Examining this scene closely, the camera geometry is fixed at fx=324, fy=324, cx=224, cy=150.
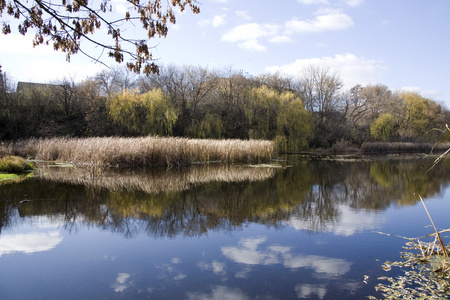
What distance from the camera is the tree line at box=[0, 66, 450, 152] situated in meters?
25.2

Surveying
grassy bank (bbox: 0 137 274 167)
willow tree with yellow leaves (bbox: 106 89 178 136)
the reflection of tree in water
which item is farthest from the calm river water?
willow tree with yellow leaves (bbox: 106 89 178 136)

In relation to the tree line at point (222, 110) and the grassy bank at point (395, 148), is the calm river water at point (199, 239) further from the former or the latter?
the grassy bank at point (395, 148)

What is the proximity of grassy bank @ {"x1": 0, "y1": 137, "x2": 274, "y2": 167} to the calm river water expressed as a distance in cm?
403

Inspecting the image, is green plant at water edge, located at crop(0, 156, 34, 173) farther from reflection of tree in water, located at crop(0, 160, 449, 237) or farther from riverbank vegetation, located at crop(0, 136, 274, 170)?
riverbank vegetation, located at crop(0, 136, 274, 170)

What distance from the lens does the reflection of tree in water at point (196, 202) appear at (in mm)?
5680

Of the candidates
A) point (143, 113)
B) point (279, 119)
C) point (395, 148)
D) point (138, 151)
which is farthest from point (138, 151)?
point (395, 148)

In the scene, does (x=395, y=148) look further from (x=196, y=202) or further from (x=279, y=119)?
(x=196, y=202)

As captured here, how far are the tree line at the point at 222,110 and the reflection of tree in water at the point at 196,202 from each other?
52.0 feet

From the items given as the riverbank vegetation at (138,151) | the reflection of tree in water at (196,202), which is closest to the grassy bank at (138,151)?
the riverbank vegetation at (138,151)

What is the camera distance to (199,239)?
15.9 ft

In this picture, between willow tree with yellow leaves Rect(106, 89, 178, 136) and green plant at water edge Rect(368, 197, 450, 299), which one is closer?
green plant at water edge Rect(368, 197, 450, 299)

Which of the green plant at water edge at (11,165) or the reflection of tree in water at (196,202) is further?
the green plant at water edge at (11,165)

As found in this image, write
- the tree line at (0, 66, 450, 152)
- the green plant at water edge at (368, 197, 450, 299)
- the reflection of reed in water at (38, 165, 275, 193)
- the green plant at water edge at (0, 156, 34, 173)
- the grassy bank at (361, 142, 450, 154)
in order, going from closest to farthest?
the green plant at water edge at (368, 197, 450, 299) → the reflection of reed in water at (38, 165, 275, 193) → the green plant at water edge at (0, 156, 34, 173) → the tree line at (0, 66, 450, 152) → the grassy bank at (361, 142, 450, 154)

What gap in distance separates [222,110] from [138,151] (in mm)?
17376
